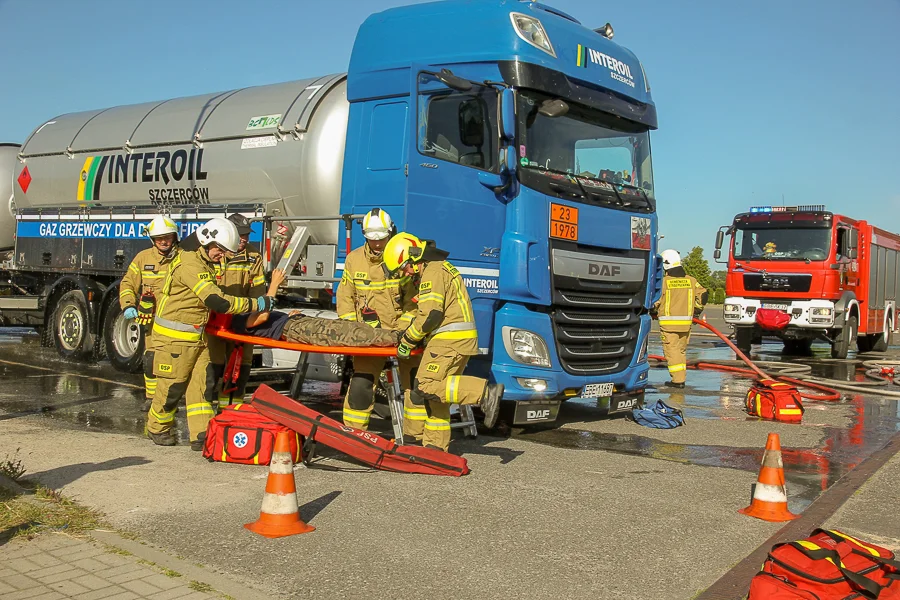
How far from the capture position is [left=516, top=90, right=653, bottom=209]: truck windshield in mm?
8047

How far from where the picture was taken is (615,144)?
29.5 ft

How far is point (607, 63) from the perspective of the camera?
8.89 m

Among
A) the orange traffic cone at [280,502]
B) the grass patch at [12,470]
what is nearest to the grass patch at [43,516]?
the grass patch at [12,470]

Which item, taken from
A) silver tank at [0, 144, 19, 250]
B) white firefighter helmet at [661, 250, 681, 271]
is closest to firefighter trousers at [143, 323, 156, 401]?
silver tank at [0, 144, 19, 250]

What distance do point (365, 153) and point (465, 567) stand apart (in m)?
4.69

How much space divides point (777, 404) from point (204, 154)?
278 inches

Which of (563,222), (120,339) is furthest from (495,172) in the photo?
(120,339)

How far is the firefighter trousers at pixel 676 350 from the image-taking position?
12.3 metres

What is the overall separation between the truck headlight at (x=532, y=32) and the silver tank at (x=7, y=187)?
30.0 ft

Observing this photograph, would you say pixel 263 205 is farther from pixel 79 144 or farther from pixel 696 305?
pixel 696 305

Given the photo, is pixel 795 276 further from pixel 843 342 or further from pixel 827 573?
pixel 827 573

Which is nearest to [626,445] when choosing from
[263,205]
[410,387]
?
[410,387]

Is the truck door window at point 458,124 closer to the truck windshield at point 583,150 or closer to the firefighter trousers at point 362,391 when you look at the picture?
the truck windshield at point 583,150

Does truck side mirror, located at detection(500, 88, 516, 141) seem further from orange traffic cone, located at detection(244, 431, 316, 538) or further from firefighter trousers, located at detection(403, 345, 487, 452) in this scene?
orange traffic cone, located at detection(244, 431, 316, 538)
